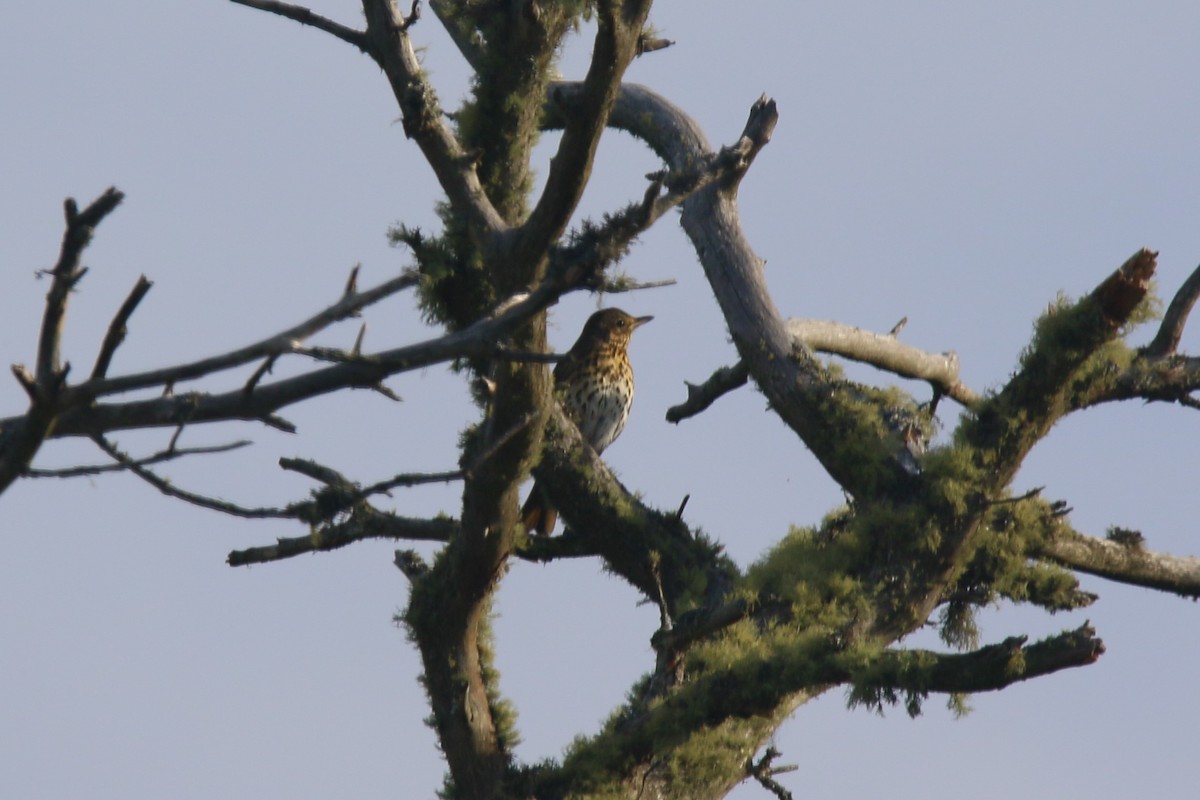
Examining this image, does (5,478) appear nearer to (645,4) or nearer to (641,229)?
(641,229)

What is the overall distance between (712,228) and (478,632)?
1896 mm

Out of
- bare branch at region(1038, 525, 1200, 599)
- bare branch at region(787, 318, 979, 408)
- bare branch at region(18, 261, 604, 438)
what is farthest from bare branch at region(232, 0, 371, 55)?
bare branch at region(1038, 525, 1200, 599)

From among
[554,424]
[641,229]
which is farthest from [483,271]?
[641,229]

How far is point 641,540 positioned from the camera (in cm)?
532

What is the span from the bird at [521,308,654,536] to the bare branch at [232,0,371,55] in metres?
2.75

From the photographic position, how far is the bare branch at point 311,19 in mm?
4148

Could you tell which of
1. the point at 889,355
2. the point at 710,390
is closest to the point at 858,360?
the point at 889,355

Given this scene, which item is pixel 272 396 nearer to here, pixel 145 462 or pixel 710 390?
pixel 145 462

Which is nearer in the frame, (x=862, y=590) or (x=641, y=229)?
(x=641, y=229)

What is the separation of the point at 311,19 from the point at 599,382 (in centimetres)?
323

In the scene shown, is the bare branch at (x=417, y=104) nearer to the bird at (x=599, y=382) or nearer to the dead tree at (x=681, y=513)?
the dead tree at (x=681, y=513)

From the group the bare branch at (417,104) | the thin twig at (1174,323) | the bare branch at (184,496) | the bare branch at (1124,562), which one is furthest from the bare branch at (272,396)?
the thin twig at (1174,323)

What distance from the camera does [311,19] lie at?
4.21m

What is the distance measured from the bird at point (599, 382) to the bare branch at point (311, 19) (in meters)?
2.75
